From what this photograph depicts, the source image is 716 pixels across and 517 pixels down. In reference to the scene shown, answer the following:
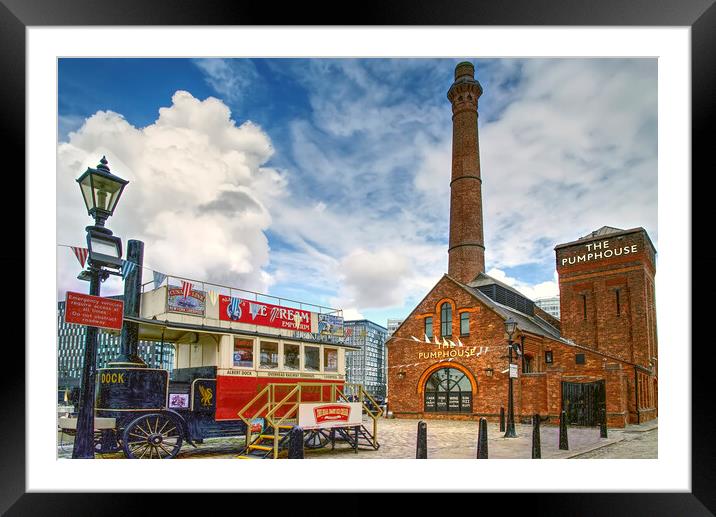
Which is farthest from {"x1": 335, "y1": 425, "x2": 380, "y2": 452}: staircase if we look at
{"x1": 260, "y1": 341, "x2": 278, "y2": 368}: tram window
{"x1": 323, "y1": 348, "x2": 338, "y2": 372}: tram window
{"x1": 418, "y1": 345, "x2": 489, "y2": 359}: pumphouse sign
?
{"x1": 418, "y1": 345, "x2": 489, "y2": 359}: pumphouse sign

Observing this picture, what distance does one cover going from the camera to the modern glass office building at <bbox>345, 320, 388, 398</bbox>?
14209mm

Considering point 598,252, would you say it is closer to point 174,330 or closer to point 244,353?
point 244,353

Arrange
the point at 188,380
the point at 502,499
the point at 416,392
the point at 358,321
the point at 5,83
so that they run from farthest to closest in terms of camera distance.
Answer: the point at 416,392 → the point at 358,321 → the point at 188,380 → the point at 502,499 → the point at 5,83

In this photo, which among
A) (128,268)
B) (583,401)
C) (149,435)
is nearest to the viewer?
(149,435)

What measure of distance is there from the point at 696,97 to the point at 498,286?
10612 millimetres

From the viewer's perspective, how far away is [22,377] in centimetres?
823

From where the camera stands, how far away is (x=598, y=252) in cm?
1639

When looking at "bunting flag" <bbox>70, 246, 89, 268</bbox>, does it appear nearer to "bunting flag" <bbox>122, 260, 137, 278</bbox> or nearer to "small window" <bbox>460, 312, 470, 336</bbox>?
"bunting flag" <bbox>122, 260, 137, 278</bbox>

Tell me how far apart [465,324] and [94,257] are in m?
12.0

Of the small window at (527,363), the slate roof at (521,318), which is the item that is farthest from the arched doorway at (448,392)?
the slate roof at (521,318)
